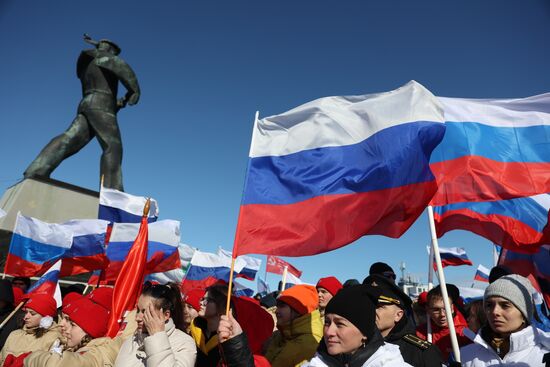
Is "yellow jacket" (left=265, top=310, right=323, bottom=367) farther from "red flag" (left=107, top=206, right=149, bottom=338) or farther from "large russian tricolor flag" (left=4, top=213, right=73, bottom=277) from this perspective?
"large russian tricolor flag" (left=4, top=213, right=73, bottom=277)

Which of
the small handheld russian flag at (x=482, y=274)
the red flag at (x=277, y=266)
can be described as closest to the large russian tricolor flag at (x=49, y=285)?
the small handheld russian flag at (x=482, y=274)

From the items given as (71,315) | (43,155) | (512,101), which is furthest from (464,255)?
A: (43,155)

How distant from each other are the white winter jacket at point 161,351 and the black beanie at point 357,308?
126cm

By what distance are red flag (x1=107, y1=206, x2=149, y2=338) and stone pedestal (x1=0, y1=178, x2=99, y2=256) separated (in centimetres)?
790

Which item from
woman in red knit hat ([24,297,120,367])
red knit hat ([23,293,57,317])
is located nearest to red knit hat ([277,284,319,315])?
woman in red knit hat ([24,297,120,367])

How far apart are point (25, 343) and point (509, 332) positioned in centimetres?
493

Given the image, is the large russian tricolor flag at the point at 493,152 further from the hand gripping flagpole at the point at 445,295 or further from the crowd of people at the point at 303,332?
the crowd of people at the point at 303,332

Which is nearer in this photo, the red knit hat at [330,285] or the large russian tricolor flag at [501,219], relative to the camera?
the red knit hat at [330,285]

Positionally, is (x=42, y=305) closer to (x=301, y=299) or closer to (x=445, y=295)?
(x=301, y=299)

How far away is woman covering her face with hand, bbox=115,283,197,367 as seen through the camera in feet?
9.57

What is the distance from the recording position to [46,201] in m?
13.1

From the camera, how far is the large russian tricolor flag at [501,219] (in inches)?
194

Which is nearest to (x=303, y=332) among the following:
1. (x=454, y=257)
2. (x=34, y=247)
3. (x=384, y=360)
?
(x=384, y=360)

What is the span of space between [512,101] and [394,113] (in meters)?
1.67
